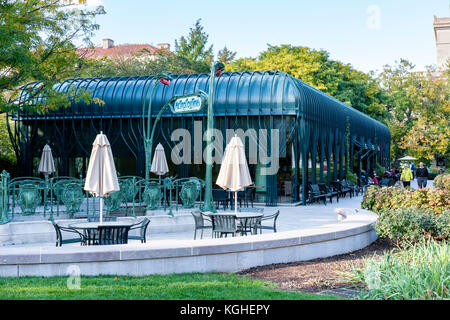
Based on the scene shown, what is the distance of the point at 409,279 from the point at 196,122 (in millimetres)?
18609

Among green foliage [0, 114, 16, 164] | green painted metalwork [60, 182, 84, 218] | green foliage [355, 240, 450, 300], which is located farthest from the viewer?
green foliage [0, 114, 16, 164]

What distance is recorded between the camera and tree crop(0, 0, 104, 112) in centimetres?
1524

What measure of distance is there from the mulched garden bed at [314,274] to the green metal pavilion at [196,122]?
1312cm

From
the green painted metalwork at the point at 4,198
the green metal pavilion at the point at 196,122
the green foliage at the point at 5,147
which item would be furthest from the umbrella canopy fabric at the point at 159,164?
the green foliage at the point at 5,147

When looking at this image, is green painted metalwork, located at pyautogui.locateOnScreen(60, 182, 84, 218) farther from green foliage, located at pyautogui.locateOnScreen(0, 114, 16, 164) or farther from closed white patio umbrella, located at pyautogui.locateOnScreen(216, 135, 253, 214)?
green foliage, located at pyautogui.locateOnScreen(0, 114, 16, 164)

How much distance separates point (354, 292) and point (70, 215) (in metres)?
8.35

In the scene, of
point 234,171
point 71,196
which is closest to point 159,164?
point 71,196

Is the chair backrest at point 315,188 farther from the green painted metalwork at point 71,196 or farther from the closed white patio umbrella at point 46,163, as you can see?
the green painted metalwork at point 71,196

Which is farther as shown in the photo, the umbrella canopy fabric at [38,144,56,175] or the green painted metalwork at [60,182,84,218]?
the umbrella canopy fabric at [38,144,56,175]

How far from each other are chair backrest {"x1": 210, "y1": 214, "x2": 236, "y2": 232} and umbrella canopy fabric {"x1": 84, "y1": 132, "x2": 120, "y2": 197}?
214cm

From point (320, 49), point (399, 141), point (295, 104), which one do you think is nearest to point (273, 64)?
point (320, 49)

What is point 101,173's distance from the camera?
10.1 m

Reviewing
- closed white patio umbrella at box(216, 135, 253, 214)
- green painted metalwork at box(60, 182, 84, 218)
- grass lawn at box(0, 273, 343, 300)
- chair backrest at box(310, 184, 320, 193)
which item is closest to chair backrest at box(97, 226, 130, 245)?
grass lawn at box(0, 273, 343, 300)
